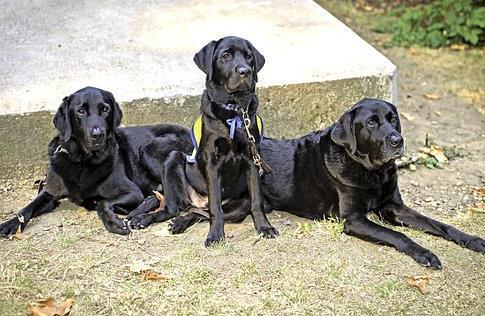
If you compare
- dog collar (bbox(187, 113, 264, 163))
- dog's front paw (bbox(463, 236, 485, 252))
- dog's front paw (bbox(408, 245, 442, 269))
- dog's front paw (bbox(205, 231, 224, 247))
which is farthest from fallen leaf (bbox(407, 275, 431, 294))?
dog collar (bbox(187, 113, 264, 163))

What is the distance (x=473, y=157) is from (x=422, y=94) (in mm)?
2109

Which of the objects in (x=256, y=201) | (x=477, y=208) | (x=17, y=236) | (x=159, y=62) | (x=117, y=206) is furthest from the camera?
(x=159, y=62)

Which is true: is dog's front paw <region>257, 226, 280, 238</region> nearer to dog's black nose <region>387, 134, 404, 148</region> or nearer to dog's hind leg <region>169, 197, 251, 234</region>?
dog's hind leg <region>169, 197, 251, 234</region>

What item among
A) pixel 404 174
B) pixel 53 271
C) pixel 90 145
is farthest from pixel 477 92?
pixel 53 271

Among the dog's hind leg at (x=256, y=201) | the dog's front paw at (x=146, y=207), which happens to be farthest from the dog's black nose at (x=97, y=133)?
the dog's hind leg at (x=256, y=201)

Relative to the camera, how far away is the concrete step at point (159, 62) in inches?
257

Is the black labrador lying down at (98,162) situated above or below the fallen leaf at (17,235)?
above

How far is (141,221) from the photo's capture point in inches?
221

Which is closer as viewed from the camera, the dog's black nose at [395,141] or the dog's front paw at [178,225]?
A: the dog's black nose at [395,141]

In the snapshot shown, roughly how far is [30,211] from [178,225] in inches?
46.1

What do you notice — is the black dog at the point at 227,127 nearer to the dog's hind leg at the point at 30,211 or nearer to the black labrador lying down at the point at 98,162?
the black labrador lying down at the point at 98,162

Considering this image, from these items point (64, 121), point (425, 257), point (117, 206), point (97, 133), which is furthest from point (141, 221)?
point (425, 257)

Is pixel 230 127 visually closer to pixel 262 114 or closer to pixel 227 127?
pixel 227 127

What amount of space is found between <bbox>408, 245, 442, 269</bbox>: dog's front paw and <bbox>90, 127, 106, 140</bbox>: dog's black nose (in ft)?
7.90
